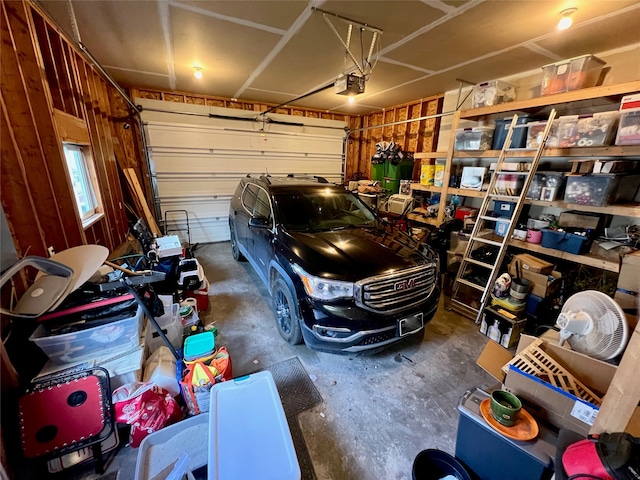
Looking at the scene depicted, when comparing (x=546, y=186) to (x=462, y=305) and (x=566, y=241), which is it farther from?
(x=462, y=305)

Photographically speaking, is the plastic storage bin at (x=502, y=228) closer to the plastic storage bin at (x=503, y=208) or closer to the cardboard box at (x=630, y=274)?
the plastic storage bin at (x=503, y=208)

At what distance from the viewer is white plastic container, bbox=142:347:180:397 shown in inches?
69.8

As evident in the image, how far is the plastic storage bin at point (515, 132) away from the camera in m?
2.96

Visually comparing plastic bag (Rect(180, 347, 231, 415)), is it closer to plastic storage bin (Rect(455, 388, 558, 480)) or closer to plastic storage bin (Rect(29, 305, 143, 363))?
plastic storage bin (Rect(29, 305, 143, 363))

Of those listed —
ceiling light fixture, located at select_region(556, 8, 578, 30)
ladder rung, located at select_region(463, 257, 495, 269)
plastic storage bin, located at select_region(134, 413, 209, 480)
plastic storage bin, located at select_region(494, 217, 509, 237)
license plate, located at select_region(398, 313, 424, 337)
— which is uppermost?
ceiling light fixture, located at select_region(556, 8, 578, 30)

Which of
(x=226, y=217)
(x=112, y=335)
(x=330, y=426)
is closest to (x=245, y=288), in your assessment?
(x=112, y=335)

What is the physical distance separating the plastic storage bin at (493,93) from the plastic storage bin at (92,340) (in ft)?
15.0

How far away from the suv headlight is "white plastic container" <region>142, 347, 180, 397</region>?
1164 mm

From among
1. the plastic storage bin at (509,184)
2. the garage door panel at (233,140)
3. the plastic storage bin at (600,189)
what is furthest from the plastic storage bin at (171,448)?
the garage door panel at (233,140)

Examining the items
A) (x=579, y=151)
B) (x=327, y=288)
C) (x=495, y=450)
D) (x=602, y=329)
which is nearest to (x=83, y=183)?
(x=327, y=288)

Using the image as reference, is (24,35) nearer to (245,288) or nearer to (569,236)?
(245,288)

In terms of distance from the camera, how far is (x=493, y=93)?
3.29m

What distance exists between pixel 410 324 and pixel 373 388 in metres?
0.61

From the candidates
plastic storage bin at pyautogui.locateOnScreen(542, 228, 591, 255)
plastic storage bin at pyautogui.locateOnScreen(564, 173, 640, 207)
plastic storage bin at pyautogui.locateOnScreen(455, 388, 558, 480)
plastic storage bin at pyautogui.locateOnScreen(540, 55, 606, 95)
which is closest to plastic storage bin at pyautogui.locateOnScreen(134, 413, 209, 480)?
plastic storage bin at pyautogui.locateOnScreen(455, 388, 558, 480)
